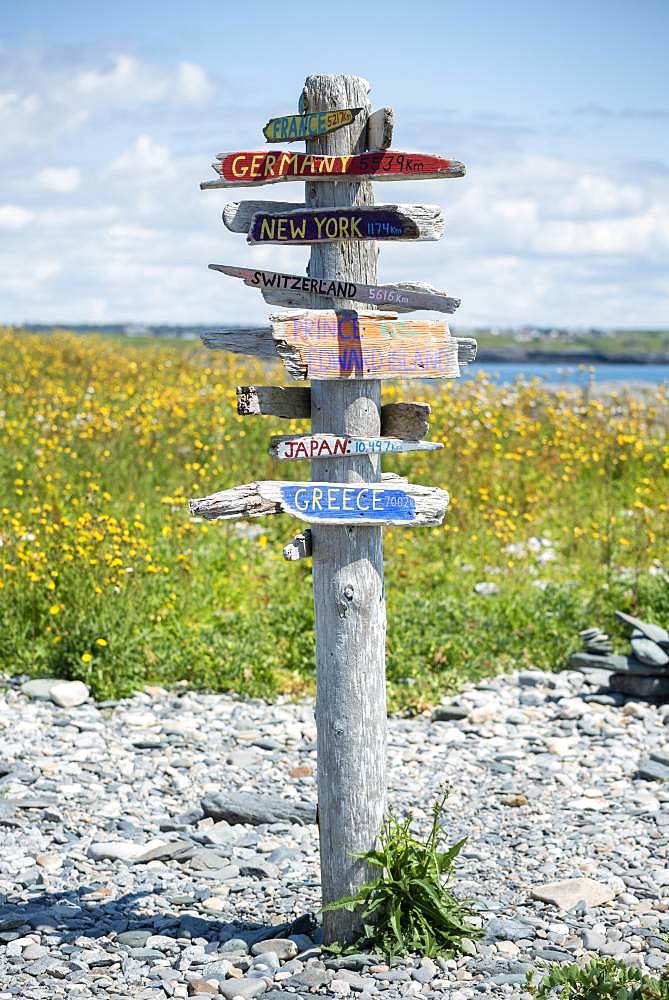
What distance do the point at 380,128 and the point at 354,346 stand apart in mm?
838

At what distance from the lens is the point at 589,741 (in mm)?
7520

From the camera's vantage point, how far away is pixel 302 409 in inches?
188

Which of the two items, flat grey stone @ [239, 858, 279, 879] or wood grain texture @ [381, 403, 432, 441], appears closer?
wood grain texture @ [381, 403, 432, 441]

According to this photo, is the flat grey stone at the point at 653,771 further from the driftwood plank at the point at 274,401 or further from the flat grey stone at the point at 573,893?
the driftwood plank at the point at 274,401

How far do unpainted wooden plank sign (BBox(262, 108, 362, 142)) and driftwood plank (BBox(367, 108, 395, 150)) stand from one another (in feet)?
0.23

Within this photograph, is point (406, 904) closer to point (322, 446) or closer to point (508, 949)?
point (508, 949)

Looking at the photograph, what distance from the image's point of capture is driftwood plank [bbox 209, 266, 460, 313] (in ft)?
15.1

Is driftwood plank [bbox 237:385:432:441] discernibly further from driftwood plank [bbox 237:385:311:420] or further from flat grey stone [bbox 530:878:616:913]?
flat grey stone [bbox 530:878:616:913]

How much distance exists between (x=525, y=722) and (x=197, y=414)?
6968 mm

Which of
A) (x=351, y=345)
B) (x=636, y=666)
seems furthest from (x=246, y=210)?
(x=636, y=666)

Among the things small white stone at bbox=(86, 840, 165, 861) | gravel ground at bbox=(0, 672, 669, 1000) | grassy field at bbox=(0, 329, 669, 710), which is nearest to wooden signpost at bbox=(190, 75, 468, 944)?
gravel ground at bbox=(0, 672, 669, 1000)

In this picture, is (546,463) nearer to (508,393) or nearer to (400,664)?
(508,393)

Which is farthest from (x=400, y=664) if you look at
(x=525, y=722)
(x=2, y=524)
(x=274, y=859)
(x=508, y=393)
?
(x=508, y=393)

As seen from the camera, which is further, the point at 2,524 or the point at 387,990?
the point at 2,524
